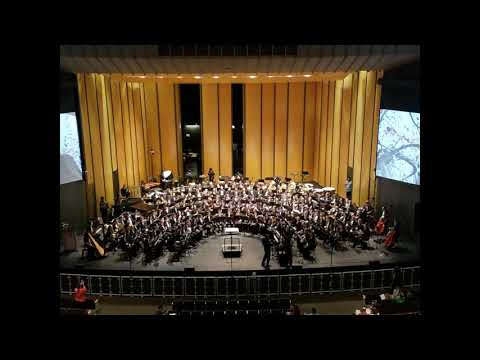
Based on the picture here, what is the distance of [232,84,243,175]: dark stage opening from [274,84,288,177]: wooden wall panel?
1.60 metres

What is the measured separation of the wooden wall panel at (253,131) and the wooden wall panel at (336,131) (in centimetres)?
370

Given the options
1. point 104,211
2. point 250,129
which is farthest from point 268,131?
point 104,211

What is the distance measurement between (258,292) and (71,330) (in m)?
5.70

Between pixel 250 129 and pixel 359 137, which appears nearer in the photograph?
pixel 359 137

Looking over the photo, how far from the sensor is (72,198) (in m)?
12.3

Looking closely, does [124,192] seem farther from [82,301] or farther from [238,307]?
[238,307]

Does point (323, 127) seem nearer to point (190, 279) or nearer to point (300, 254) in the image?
point (300, 254)

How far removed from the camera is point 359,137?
13.8 metres

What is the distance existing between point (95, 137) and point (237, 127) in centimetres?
754

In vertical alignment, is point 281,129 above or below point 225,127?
below

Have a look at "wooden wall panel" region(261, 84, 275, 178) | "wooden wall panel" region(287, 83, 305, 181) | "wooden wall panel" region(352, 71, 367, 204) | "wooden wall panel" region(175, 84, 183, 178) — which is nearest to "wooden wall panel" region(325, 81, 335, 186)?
"wooden wall panel" region(287, 83, 305, 181)

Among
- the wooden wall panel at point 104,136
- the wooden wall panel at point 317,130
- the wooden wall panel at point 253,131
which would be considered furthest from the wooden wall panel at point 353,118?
the wooden wall panel at point 104,136

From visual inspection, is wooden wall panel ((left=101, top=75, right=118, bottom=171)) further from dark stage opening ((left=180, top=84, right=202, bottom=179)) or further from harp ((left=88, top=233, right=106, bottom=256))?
harp ((left=88, top=233, right=106, bottom=256))
